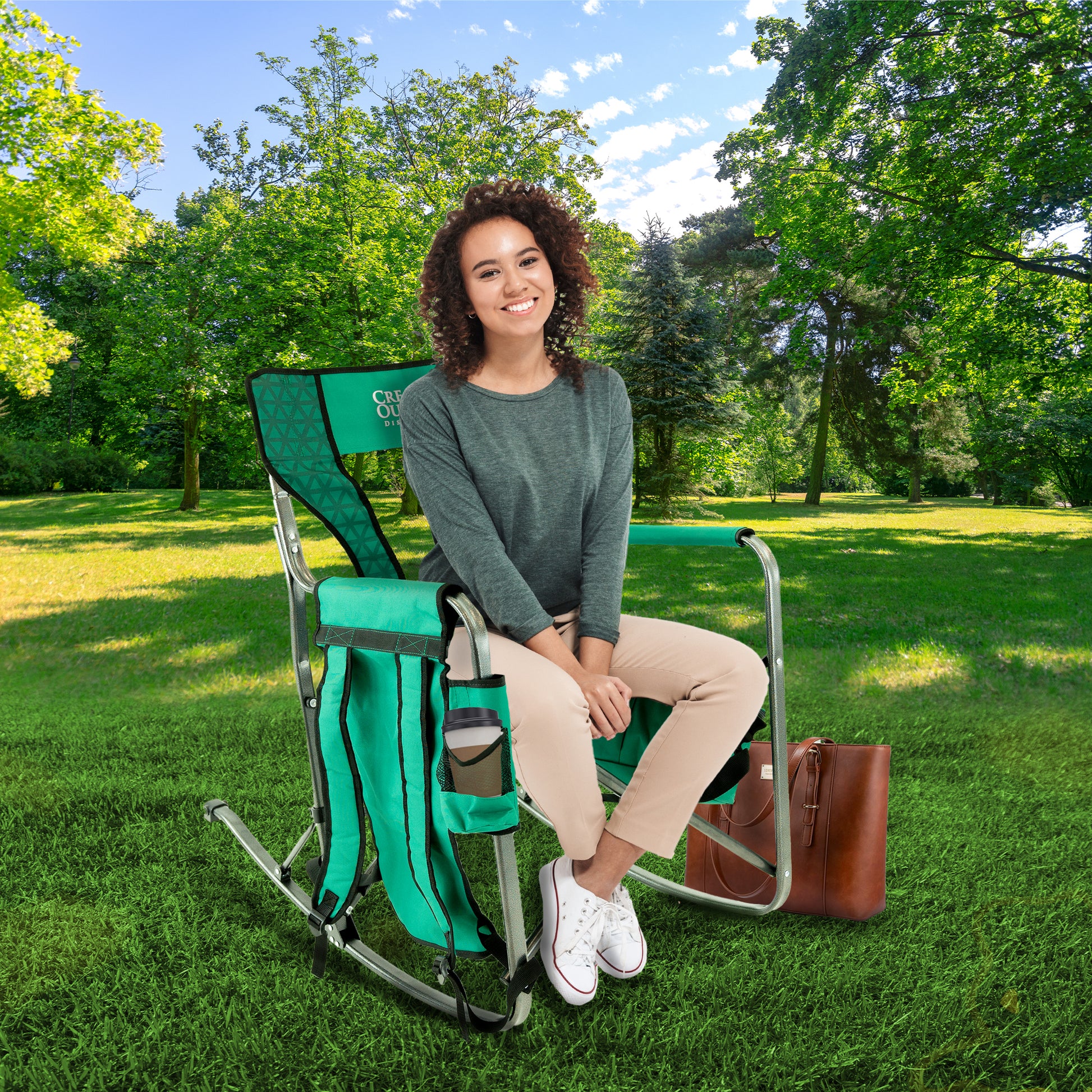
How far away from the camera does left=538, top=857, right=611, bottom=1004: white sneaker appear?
4.25ft

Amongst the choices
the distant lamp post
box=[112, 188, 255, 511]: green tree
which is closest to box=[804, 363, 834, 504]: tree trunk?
box=[112, 188, 255, 511]: green tree

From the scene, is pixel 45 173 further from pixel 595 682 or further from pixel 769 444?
pixel 769 444

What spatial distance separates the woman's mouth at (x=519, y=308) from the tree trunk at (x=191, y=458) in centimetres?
1250

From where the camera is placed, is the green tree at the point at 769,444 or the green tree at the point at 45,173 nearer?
the green tree at the point at 45,173

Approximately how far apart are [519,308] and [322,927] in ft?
4.27

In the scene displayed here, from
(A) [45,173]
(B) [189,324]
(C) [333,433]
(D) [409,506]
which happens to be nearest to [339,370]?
(C) [333,433]

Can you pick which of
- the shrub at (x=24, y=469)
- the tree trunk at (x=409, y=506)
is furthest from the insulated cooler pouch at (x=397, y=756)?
the shrub at (x=24, y=469)

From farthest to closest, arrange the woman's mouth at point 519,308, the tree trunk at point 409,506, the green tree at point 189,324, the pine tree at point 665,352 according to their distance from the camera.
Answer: the pine tree at point 665,352 < the tree trunk at point 409,506 < the green tree at point 189,324 < the woman's mouth at point 519,308

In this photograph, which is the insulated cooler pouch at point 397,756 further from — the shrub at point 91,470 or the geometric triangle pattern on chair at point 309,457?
the shrub at point 91,470

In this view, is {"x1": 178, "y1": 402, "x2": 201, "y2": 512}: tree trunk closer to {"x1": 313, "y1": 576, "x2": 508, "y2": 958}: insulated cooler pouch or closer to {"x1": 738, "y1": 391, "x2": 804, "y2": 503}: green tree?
{"x1": 738, "y1": 391, "x2": 804, "y2": 503}: green tree

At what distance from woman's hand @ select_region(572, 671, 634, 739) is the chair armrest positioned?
0.34 metres

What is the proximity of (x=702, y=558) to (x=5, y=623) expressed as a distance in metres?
6.51

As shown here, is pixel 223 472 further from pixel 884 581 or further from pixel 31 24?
pixel 884 581

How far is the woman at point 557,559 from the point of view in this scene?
4.32ft
